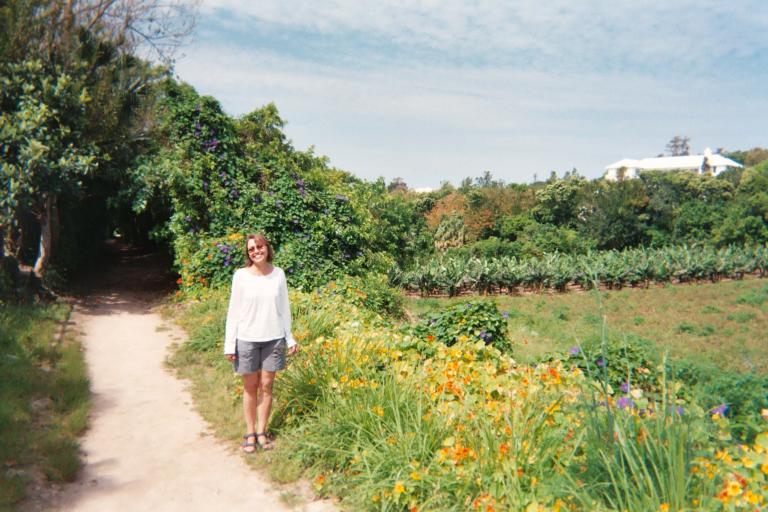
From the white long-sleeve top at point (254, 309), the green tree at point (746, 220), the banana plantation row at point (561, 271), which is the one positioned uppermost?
the green tree at point (746, 220)

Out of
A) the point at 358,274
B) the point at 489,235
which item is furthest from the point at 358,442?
the point at 489,235

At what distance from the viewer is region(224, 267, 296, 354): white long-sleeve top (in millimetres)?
4051

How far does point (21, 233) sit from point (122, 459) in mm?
8210

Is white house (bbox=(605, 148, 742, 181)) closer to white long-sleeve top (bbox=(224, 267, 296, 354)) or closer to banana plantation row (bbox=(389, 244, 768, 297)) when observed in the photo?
banana plantation row (bbox=(389, 244, 768, 297))

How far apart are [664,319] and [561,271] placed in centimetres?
733

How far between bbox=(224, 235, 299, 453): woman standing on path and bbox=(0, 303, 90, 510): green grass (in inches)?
52.2

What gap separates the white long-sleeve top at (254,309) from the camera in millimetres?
4051

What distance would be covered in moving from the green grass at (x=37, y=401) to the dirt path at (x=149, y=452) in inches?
6.3

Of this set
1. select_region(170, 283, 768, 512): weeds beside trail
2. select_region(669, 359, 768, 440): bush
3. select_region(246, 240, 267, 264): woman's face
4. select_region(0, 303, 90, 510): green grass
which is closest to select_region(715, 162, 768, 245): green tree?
select_region(669, 359, 768, 440): bush

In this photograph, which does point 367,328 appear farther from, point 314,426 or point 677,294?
point 677,294

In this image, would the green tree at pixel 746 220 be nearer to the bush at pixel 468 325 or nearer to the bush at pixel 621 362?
the bush at pixel 621 362

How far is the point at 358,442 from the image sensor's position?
356 cm

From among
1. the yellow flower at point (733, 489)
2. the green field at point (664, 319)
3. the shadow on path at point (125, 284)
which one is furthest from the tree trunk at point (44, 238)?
the yellow flower at point (733, 489)

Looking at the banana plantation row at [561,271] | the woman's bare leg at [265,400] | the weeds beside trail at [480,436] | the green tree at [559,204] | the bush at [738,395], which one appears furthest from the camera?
the green tree at [559,204]
